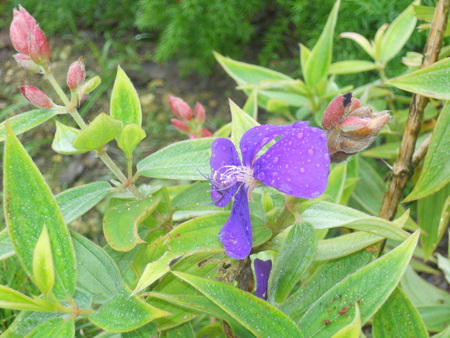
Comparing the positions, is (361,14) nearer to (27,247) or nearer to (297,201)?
(297,201)

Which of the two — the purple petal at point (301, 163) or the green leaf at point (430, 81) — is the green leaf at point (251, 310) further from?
the green leaf at point (430, 81)

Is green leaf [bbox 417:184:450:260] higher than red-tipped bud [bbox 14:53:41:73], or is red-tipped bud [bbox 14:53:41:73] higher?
red-tipped bud [bbox 14:53:41:73]

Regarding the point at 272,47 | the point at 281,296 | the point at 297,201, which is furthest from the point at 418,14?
the point at 272,47

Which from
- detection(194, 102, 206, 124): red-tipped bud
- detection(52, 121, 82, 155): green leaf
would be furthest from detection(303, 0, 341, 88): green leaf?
detection(52, 121, 82, 155): green leaf

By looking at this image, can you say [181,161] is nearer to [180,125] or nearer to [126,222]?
[126,222]

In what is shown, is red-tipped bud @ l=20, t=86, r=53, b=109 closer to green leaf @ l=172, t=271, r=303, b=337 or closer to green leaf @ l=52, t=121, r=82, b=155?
green leaf @ l=52, t=121, r=82, b=155

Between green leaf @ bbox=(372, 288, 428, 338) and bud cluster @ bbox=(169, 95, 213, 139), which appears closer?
green leaf @ bbox=(372, 288, 428, 338)

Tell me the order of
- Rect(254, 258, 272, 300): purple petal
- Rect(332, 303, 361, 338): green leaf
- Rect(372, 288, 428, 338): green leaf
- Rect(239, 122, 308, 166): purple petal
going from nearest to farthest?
Rect(332, 303, 361, 338): green leaf
Rect(239, 122, 308, 166): purple petal
Rect(372, 288, 428, 338): green leaf
Rect(254, 258, 272, 300): purple petal

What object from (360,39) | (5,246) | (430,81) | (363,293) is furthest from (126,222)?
(360,39)
